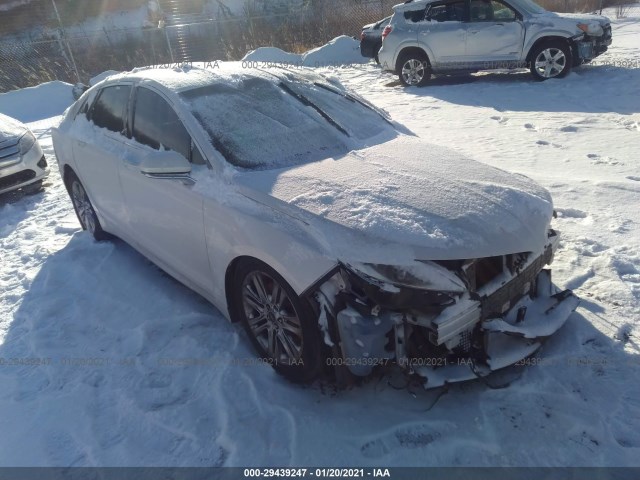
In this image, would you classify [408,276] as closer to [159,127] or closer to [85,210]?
[159,127]

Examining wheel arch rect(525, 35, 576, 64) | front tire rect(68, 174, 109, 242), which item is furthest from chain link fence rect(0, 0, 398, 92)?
front tire rect(68, 174, 109, 242)

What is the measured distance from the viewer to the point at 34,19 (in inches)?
1168

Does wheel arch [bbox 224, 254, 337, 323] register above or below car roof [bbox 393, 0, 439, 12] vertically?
below

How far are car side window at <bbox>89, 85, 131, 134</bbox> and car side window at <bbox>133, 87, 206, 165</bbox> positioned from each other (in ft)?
0.78

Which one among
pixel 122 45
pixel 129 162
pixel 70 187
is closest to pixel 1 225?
pixel 70 187

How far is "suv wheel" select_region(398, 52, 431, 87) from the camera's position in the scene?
Answer: 1046cm

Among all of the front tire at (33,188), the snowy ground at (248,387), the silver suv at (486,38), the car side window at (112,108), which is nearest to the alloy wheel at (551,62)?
the silver suv at (486,38)

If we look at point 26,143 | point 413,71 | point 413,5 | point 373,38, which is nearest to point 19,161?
point 26,143

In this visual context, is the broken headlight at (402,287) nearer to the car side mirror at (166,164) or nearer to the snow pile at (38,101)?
the car side mirror at (166,164)

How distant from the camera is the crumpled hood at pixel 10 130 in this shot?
6422 millimetres

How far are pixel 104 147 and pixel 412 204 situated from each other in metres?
2.83

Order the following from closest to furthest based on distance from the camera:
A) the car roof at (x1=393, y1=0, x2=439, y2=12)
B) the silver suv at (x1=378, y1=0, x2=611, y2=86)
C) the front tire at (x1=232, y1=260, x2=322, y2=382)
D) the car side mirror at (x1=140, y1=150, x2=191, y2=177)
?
the front tire at (x1=232, y1=260, x2=322, y2=382)
the car side mirror at (x1=140, y1=150, x2=191, y2=177)
the silver suv at (x1=378, y1=0, x2=611, y2=86)
the car roof at (x1=393, y1=0, x2=439, y2=12)

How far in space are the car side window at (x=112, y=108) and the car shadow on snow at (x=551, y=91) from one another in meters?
6.35

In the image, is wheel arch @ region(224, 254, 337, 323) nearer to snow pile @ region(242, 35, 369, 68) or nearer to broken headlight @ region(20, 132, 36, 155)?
broken headlight @ region(20, 132, 36, 155)
